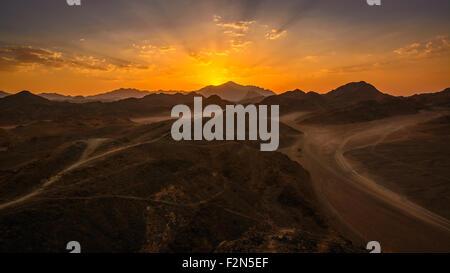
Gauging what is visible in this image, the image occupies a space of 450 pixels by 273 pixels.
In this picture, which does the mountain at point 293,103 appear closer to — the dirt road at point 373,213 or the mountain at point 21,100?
the dirt road at point 373,213

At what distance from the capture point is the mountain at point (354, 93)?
322 feet

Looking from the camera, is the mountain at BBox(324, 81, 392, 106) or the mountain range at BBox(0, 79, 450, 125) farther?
the mountain at BBox(324, 81, 392, 106)

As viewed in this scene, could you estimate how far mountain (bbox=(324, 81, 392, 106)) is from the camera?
322 ft

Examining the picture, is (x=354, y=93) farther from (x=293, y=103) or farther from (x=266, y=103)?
(x=266, y=103)

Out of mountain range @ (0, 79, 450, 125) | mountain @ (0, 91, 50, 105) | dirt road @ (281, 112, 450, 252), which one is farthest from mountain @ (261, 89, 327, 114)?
mountain @ (0, 91, 50, 105)

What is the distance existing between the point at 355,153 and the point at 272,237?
24088 millimetres

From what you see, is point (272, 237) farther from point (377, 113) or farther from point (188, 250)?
point (377, 113)

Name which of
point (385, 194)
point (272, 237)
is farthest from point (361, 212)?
point (272, 237)

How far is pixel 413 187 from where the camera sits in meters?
16.7

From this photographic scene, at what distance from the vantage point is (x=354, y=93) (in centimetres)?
10444

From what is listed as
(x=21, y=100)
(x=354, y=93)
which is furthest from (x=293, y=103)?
(x=21, y=100)

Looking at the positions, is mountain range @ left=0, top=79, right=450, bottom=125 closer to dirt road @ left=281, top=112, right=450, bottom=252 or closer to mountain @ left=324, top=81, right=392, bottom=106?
mountain @ left=324, top=81, right=392, bottom=106

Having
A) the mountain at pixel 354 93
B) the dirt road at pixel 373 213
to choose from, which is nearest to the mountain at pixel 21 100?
the dirt road at pixel 373 213

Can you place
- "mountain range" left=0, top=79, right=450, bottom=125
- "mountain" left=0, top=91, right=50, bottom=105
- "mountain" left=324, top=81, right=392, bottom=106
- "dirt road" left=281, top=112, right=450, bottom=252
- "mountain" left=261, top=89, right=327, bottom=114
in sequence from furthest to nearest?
"mountain" left=324, top=81, right=392, bottom=106
"mountain" left=261, top=89, right=327, bottom=114
"mountain" left=0, top=91, right=50, bottom=105
"mountain range" left=0, top=79, right=450, bottom=125
"dirt road" left=281, top=112, right=450, bottom=252
